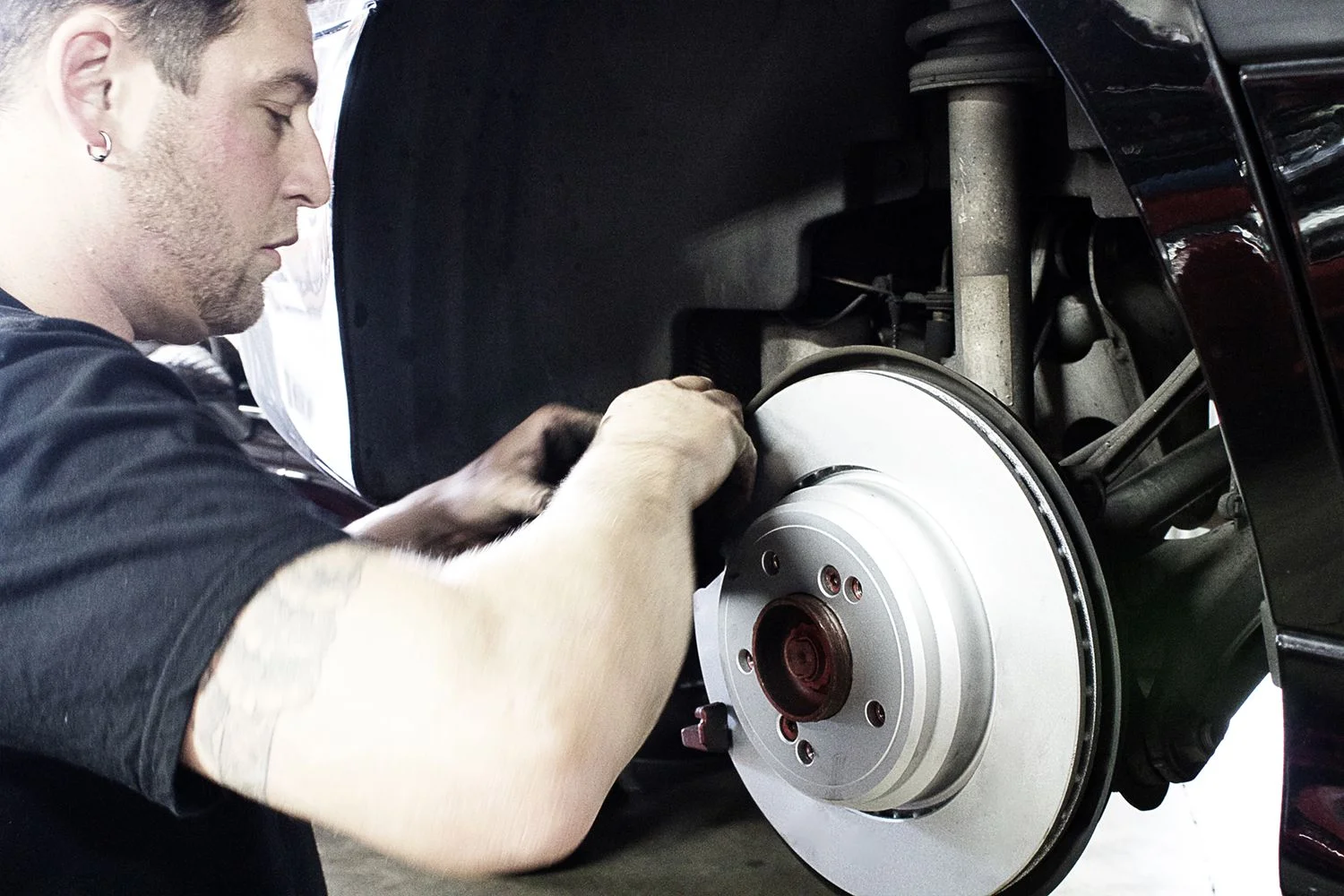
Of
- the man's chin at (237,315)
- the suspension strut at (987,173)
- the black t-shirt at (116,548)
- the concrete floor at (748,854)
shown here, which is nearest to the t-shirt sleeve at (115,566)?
the black t-shirt at (116,548)

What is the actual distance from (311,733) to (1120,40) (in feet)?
1.52

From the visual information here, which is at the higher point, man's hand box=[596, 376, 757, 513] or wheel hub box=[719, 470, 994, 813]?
man's hand box=[596, 376, 757, 513]

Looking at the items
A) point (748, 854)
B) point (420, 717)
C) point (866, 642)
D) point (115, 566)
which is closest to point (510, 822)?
point (420, 717)

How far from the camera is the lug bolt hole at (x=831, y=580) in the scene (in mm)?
833

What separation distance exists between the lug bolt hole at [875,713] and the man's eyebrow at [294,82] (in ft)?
1.75

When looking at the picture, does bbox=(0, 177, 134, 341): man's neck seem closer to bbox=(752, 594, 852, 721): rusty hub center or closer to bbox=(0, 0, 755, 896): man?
bbox=(0, 0, 755, 896): man

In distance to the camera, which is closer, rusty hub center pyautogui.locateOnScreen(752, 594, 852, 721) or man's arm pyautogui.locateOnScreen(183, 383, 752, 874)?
man's arm pyautogui.locateOnScreen(183, 383, 752, 874)

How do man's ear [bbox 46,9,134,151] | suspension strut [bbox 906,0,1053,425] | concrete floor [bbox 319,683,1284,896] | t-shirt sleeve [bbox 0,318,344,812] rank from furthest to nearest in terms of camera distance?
concrete floor [bbox 319,683,1284,896], suspension strut [bbox 906,0,1053,425], man's ear [bbox 46,9,134,151], t-shirt sleeve [bbox 0,318,344,812]

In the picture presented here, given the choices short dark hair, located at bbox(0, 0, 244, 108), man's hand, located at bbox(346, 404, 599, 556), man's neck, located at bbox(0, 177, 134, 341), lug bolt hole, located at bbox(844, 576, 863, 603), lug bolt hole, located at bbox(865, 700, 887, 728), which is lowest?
lug bolt hole, located at bbox(865, 700, 887, 728)

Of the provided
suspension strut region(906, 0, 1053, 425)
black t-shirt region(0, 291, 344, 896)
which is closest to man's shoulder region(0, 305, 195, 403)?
black t-shirt region(0, 291, 344, 896)

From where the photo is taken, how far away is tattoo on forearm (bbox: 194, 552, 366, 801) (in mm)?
488

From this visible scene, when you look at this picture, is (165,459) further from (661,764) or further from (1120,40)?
(661,764)

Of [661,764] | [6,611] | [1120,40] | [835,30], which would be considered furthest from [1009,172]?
[661,764]

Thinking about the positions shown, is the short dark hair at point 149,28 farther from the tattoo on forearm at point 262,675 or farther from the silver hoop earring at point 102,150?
the tattoo on forearm at point 262,675
